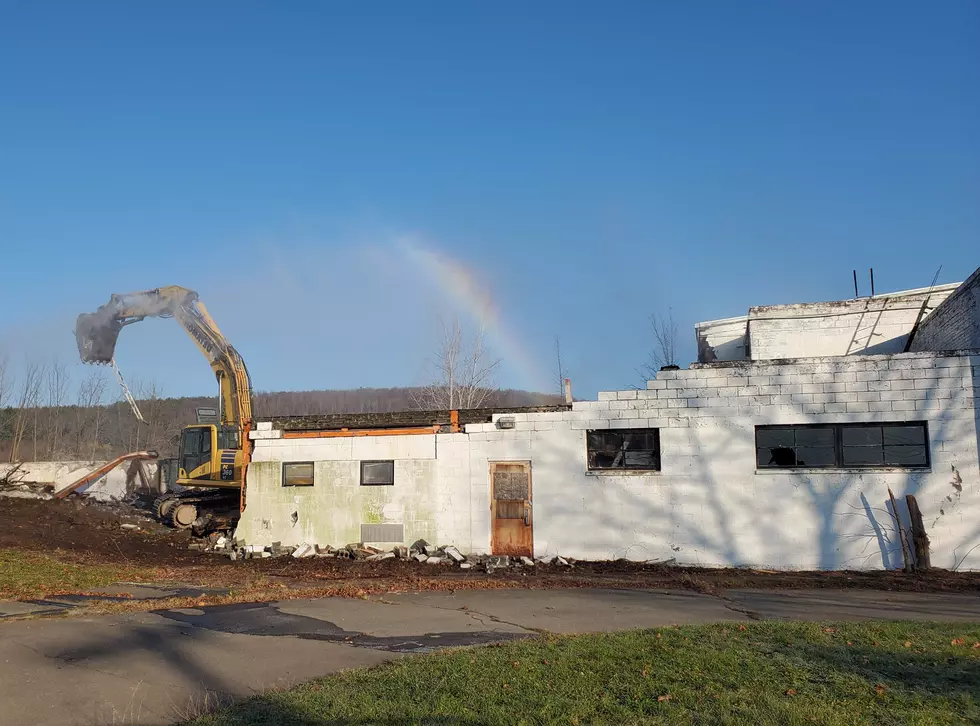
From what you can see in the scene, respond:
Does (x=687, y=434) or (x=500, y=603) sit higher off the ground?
(x=687, y=434)

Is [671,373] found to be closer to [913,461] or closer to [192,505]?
[913,461]

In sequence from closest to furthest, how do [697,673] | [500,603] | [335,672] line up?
[697,673]
[335,672]
[500,603]

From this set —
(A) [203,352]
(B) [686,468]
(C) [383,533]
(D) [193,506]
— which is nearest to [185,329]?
(A) [203,352]

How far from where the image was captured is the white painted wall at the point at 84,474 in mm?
31406

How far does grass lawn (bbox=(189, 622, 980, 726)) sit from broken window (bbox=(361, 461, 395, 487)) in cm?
1117

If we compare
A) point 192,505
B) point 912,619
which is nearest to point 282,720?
point 912,619

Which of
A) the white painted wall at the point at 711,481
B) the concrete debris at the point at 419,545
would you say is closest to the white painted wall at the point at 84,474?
the white painted wall at the point at 711,481

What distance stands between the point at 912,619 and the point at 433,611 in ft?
22.0

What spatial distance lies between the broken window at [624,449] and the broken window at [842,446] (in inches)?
90.0

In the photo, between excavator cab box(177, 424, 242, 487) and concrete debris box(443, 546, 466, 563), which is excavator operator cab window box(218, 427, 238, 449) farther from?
concrete debris box(443, 546, 466, 563)

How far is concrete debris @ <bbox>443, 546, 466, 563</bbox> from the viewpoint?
18234 millimetres

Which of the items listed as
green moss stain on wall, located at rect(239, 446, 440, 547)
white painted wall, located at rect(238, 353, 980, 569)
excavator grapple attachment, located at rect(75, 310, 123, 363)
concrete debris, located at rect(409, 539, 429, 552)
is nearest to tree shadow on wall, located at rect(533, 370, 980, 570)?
white painted wall, located at rect(238, 353, 980, 569)

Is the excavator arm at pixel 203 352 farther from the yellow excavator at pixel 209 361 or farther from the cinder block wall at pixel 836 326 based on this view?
the cinder block wall at pixel 836 326

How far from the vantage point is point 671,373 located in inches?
710
